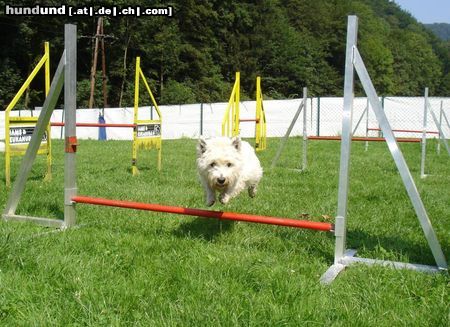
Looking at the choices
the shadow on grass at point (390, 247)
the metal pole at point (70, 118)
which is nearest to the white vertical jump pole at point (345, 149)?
the shadow on grass at point (390, 247)

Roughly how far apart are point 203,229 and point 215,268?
1.41 meters

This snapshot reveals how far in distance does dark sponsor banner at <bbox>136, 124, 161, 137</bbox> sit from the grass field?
3.13 meters

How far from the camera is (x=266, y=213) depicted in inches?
220

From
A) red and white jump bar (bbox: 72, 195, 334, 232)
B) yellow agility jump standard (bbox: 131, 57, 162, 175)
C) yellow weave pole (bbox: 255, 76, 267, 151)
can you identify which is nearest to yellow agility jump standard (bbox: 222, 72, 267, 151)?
yellow weave pole (bbox: 255, 76, 267, 151)

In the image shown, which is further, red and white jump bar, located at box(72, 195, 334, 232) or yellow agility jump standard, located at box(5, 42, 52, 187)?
yellow agility jump standard, located at box(5, 42, 52, 187)

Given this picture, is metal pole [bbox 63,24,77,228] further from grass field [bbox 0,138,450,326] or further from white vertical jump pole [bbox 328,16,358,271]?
white vertical jump pole [bbox 328,16,358,271]

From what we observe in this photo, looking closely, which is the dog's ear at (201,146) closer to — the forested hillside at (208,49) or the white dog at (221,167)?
the white dog at (221,167)

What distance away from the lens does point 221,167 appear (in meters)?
4.68

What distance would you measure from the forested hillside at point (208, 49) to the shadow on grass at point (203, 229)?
1157 inches

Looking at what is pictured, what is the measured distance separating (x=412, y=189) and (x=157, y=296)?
79.6 inches

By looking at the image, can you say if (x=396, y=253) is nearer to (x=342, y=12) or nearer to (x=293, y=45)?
(x=293, y=45)

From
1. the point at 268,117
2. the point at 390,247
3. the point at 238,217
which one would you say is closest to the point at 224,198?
the point at 238,217

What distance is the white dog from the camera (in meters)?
4.62

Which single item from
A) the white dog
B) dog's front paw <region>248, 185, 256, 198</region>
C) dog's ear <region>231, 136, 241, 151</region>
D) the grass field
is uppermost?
dog's ear <region>231, 136, 241, 151</region>
